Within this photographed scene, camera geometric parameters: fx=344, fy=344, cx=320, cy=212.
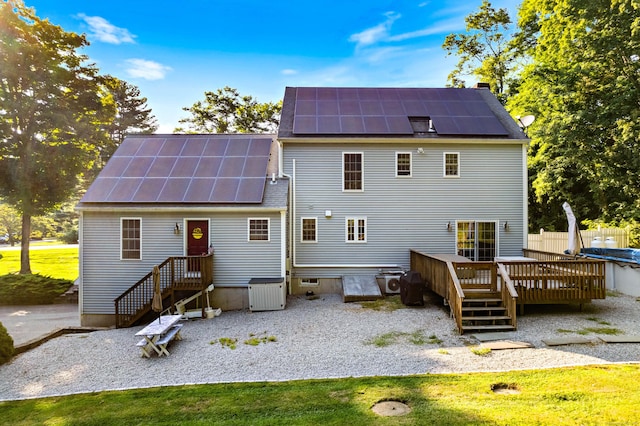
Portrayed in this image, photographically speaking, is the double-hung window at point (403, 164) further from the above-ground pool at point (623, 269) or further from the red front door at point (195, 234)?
the above-ground pool at point (623, 269)

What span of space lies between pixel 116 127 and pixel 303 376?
3654 cm

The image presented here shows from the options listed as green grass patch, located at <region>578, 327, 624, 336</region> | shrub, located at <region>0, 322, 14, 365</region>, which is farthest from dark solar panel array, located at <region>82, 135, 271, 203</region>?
green grass patch, located at <region>578, 327, 624, 336</region>

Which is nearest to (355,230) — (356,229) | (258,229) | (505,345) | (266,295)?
(356,229)

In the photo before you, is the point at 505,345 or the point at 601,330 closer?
the point at 505,345

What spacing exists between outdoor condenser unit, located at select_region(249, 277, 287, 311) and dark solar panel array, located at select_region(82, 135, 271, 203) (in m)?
2.69

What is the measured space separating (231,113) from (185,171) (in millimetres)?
21178

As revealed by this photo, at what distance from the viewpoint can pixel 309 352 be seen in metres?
7.30

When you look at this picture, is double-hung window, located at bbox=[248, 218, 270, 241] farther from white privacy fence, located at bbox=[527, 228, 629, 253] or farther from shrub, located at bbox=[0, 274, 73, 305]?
white privacy fence, located at bbox=[527, 228, 629, 253]

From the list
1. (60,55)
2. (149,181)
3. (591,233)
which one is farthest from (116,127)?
(591,233)

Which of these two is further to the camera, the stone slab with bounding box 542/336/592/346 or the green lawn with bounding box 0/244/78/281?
the green lawn with bounding box 0/244/78/281

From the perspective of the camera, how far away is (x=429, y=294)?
11781 mm

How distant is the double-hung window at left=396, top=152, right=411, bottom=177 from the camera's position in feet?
43.1

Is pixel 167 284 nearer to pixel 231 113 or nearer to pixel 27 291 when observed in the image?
pixel 27 291

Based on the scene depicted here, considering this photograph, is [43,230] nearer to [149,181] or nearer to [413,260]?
[149,181]
